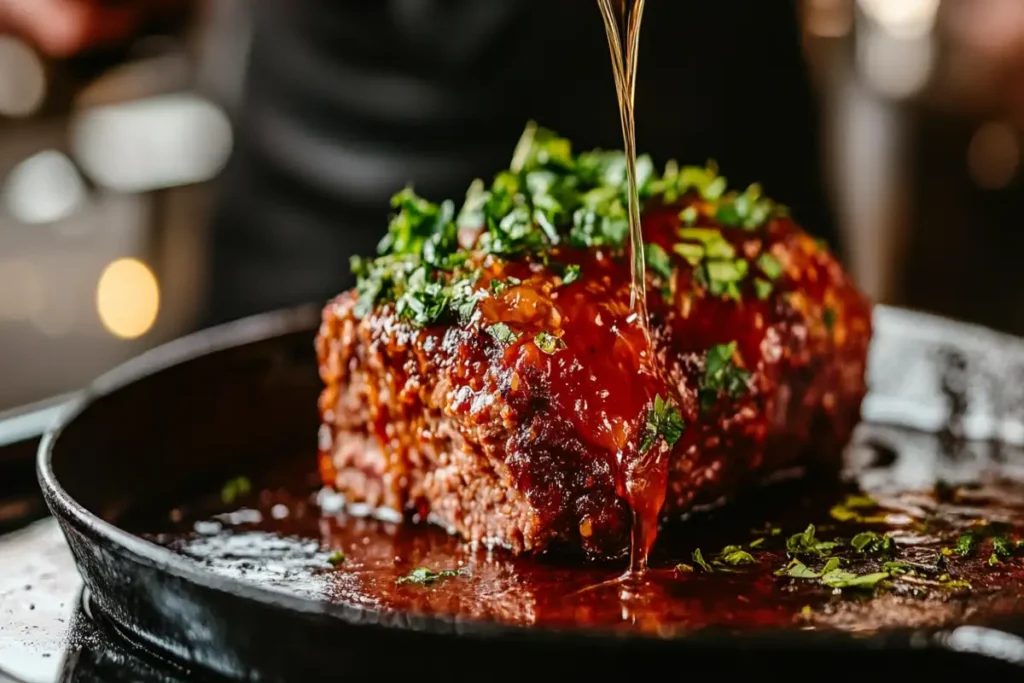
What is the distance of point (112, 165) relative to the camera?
7207mm

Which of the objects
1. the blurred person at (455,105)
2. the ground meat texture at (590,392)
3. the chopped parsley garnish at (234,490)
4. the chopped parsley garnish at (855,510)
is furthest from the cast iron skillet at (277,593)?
the blurred person at (455,105)

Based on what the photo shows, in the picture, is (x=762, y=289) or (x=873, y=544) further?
(x=762, y=289)

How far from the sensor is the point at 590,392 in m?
2.41

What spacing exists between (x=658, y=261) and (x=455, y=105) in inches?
73.4

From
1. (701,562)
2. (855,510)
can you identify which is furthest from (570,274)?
(855,510)

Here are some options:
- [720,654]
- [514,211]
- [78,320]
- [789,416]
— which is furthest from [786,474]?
[78,320]

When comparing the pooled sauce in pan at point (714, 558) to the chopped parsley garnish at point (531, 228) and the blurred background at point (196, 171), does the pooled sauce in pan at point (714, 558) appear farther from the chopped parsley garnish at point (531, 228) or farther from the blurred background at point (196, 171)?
the blurred background at point (196, 171)

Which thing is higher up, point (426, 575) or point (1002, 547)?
point (1002, 547)

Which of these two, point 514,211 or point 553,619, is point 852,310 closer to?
point 514,211

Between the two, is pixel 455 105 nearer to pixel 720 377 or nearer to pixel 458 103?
pixel 458 103

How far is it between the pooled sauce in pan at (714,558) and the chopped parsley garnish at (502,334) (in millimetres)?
449

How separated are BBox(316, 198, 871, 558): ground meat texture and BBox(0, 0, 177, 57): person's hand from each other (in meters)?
2.61

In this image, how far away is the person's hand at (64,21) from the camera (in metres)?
4.83

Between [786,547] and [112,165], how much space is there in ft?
18.6
